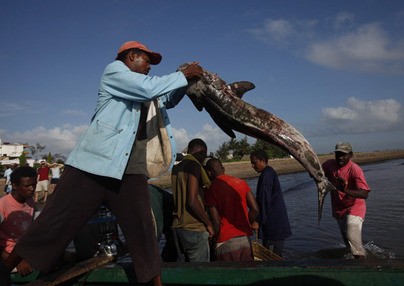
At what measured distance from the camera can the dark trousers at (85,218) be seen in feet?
9.35

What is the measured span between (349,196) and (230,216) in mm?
1973

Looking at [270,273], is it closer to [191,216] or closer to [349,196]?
[191,216]

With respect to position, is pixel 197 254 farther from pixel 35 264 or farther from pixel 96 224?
pixel 35 264

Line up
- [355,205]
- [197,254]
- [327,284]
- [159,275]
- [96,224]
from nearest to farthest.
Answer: [327,284]
[159,275]
[96,224]
[197,254]
[355,205]

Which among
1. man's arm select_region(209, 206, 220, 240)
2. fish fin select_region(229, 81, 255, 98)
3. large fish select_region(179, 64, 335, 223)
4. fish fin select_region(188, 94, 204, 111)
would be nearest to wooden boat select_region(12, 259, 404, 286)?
man's arm select_region(209, 206, 220, 240)

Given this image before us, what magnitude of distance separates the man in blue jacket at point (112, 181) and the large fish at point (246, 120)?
3.46ft

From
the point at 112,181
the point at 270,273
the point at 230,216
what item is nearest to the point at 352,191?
the point at 230,216

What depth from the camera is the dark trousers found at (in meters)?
2.85

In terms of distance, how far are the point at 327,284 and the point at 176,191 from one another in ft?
7.84

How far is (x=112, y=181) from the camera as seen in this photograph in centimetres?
300

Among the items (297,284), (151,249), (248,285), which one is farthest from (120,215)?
(297,284)

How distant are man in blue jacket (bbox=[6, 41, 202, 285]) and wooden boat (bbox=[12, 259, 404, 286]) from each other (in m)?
0.28

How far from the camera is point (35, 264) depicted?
2846mm

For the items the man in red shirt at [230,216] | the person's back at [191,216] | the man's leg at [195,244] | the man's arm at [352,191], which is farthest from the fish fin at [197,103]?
the man's arm at [352,191]
